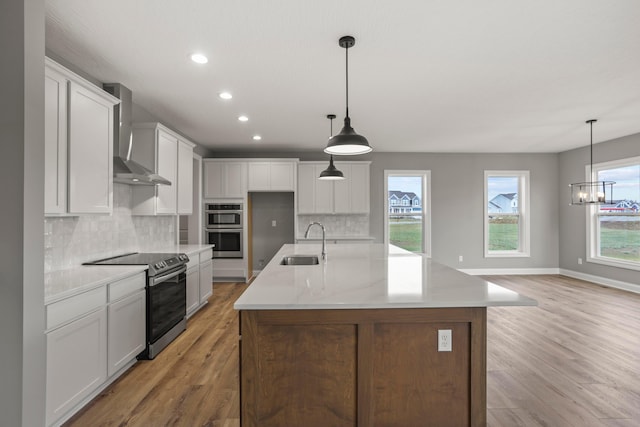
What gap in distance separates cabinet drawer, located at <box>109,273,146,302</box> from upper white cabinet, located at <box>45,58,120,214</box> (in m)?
0.61

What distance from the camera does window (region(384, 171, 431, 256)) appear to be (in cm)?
675

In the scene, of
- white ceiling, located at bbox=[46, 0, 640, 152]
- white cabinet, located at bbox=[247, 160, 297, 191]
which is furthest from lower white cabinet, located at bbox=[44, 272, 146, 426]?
white cabinet, located at bbox=[247, 160, 297, 191]

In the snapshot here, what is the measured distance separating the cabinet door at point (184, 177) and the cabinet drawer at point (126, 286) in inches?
63.8

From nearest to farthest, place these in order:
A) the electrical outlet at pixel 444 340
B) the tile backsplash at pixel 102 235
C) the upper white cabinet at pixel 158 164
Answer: the electrical outlet at pixel 444 340
the tile backsplash at pixel 102 235
the upper white cabinet at pixel 158 164

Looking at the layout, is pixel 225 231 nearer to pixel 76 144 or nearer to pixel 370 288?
pixel 76 144

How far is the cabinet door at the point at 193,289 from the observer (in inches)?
154

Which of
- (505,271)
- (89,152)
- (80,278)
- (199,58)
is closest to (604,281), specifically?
(505,271)

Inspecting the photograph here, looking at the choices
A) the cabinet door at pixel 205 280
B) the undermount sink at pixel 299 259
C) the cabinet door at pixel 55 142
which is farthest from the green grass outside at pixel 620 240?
the cabinet door at pixel 55 142

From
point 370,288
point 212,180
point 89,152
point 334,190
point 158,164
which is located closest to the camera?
point 370,288

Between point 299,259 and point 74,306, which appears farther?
point 299,259

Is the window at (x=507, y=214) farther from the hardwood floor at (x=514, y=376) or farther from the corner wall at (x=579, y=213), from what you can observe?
the hardwood floor at (x=514, y=376)

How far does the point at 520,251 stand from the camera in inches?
271

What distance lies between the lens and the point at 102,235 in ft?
10.2

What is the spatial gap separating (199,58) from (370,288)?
2.28 meters
